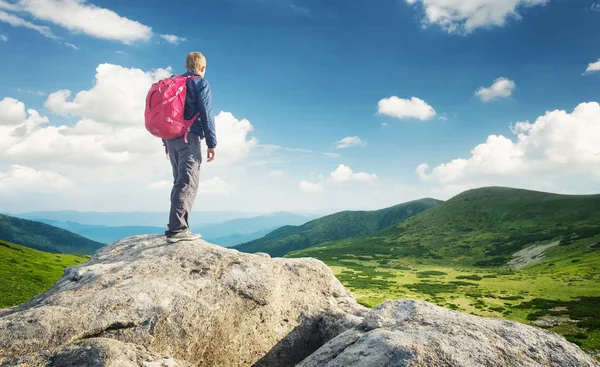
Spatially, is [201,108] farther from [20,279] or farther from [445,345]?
[20,279]

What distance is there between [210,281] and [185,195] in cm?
374

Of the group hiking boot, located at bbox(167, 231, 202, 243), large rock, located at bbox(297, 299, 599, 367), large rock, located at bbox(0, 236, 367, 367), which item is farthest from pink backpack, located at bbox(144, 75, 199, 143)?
large rock, located at bbox(297, 299, 599, 367)

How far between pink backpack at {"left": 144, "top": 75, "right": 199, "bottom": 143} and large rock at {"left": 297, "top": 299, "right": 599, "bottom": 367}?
9.11 meters

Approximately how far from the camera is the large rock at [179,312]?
788cm

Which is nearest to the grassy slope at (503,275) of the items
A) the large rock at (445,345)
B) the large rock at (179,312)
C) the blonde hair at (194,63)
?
the large rock at (445,345)

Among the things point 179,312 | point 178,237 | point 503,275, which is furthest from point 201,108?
point 503,275

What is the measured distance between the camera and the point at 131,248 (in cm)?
1469

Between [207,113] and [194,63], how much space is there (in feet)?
7.49

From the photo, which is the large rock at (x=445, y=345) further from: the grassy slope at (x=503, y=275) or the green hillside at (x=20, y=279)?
the green hillside at (x=20, y=279)

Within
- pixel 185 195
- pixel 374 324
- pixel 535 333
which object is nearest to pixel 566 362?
pixel 535 333

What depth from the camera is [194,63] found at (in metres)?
13.8

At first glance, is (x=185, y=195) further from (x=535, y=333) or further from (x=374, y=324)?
(x=535, y=333)

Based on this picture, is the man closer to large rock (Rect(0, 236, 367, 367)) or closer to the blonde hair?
the blonde hair

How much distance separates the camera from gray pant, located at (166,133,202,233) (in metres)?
13.4
